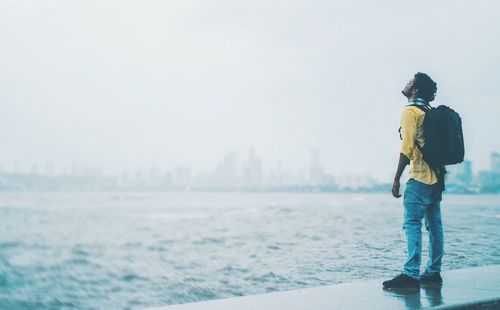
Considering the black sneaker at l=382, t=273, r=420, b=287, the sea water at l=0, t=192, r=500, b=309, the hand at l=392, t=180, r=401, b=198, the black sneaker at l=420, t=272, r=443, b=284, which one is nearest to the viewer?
the black sneaker at l=382, t=273, r=420, b=287

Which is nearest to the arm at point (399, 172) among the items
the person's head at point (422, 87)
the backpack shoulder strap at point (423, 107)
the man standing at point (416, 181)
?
the man standing at point (416, 181)

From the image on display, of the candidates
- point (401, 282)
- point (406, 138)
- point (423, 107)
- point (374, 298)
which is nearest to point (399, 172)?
point (406, 138)

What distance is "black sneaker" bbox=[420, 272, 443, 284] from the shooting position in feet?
15.8

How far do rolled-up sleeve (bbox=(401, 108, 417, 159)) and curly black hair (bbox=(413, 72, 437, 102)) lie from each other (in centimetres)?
30

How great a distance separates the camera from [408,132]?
4.70m

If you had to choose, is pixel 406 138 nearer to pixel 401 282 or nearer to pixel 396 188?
pixel 396 188

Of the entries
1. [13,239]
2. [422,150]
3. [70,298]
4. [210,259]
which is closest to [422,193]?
[422,150]

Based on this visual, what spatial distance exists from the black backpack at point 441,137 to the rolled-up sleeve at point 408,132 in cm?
9

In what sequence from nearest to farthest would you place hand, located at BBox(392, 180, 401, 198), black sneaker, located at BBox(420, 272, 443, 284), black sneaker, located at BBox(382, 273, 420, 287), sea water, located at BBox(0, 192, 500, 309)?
black sneaker, located at BBox(382, 273, 420, 287), hand, located at BBox(392, 180, 401, 198), black sneaker, located at BBox(420, 272, 443, 284), sea water, located at BBox(0, 192, 500, 309)

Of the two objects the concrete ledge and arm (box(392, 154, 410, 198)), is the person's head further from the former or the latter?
the concrete ledge

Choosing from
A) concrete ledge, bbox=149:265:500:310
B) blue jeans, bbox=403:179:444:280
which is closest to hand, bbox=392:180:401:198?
blue jeans, bbox=403:179:444:280

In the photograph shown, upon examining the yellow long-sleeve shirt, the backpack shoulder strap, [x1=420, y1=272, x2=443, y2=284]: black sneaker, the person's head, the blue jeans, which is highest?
the person's head

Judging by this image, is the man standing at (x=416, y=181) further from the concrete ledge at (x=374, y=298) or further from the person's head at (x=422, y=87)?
the concrete ledge at (x=374, y=298)

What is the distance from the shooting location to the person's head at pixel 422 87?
490 centimetres
